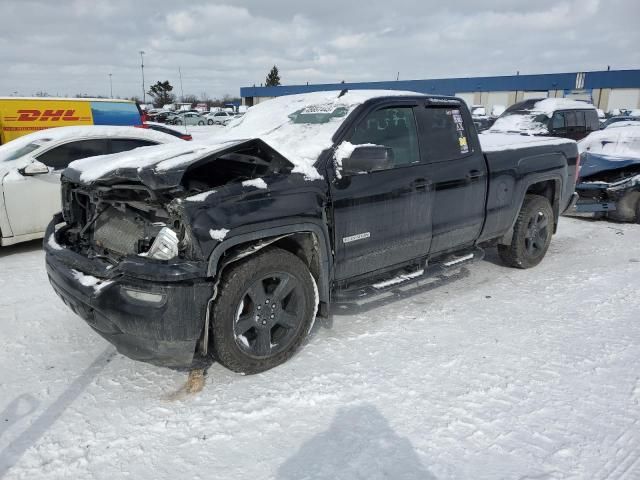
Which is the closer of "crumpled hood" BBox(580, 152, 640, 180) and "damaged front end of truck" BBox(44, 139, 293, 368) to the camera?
"damaged front end of truck" BBox(44, 139, 293, 368)

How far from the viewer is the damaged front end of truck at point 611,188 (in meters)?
7.82

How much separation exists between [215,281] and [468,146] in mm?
2820

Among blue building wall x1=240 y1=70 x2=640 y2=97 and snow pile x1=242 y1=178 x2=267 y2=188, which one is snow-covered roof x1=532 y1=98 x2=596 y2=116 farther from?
blue building wall x1=240 y1=70 x2=640 y2=97

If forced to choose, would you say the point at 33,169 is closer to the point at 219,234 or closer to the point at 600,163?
the point at 219,234

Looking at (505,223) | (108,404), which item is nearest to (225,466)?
(108,404)

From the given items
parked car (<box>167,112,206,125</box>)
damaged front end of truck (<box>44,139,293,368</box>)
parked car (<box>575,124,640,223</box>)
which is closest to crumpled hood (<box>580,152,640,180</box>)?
parked car (<box>575,124,640,223</box>)

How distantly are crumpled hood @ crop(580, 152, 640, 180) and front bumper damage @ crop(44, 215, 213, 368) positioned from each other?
732 centimetres

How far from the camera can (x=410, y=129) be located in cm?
407

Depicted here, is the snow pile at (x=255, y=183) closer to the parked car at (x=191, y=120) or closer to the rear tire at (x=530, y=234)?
the rear tire at (x=530, y=234)

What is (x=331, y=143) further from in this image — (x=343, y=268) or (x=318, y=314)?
(x=318, y=314)

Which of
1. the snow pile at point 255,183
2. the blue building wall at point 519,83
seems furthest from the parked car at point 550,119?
the blue building wall at point 519,83

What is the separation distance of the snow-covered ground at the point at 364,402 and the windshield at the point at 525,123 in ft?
31.7

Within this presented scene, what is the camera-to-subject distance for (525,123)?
1333 centimetres

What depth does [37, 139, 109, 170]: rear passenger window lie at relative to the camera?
20.2 feet
